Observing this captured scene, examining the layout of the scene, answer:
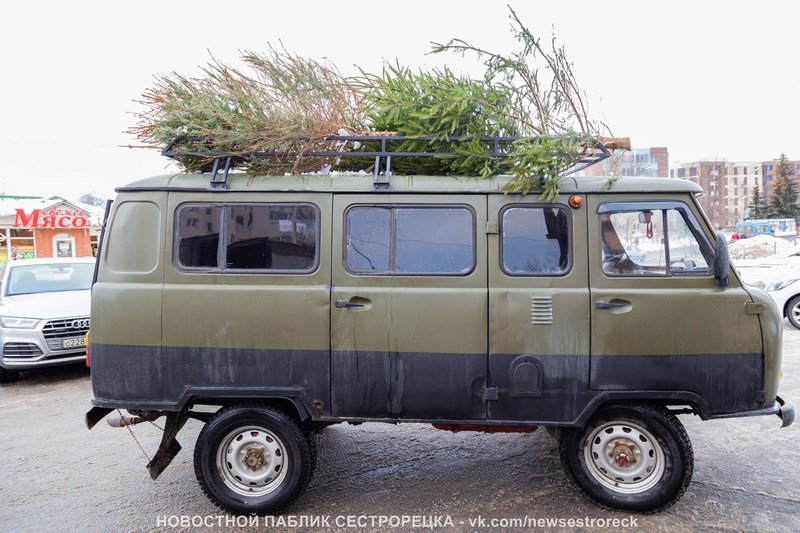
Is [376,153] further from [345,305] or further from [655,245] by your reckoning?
[655,245]

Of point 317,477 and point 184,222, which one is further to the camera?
point 317,477

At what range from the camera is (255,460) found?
13.5ft

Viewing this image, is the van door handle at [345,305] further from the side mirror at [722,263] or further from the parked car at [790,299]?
the parked car at [790,299]

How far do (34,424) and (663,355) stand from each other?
22.0 feet

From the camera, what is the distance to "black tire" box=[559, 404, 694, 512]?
387 cm

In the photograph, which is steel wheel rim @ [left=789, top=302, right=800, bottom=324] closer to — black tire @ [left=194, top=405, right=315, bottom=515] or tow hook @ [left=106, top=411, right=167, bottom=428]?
black tire @ [left=194, top=405, right=315, bottom=515]

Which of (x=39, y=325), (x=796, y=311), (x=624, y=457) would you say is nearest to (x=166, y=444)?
(x=624, y=457)

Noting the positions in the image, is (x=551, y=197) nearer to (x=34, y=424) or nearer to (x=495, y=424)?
(x=495, y=424)

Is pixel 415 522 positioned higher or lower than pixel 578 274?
lower

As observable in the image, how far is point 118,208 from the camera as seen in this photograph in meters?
4.14

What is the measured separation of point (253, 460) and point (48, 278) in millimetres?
7266

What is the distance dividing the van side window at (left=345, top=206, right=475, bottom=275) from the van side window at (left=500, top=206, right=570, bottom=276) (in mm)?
265

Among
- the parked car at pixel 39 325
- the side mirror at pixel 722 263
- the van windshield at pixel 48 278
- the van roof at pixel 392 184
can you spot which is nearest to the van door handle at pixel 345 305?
the van roof at pixel 392 184

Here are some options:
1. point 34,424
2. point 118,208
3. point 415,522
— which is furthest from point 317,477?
point 34,424
